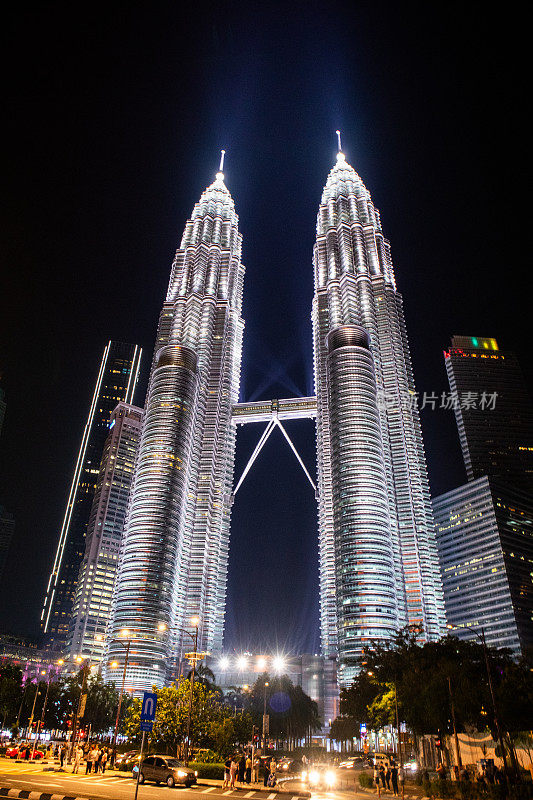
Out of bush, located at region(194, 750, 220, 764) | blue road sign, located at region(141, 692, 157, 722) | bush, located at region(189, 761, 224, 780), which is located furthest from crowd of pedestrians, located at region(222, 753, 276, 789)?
blue road sign, located at region(141, 692, 157, 722)

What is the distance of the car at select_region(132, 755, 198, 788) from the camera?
3594 cm

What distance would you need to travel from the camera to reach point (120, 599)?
185375 millimetres

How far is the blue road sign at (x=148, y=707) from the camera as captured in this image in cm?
2144

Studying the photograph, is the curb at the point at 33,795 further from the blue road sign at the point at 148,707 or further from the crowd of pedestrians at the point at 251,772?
the crowd of pedestrians at the point at 251,772

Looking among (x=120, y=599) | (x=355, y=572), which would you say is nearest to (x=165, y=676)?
(x=120, y=599)

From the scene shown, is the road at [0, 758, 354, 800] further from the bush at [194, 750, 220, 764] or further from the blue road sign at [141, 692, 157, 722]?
the bush at [194, 750, 220, 764]

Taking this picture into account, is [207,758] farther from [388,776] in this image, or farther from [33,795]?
[33,795]

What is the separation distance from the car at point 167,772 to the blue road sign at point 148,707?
18023 millimetres

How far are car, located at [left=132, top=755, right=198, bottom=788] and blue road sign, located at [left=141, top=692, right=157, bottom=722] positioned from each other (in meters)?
18.0

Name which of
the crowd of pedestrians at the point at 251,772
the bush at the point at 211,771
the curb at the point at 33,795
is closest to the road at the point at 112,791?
the curb at the point at 33,795

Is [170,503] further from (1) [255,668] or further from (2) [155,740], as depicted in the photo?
(2) [155,740]

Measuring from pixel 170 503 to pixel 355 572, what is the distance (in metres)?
65.7

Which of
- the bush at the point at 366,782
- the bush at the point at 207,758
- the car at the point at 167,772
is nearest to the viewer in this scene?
the car at the point at 167,772

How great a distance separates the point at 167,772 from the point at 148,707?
19.2 meters
